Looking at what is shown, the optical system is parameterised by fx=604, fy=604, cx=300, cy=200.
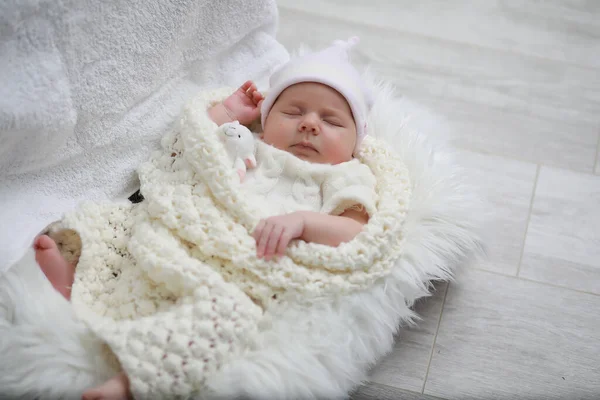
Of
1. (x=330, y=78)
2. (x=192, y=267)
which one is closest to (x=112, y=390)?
(x=192, y=267)

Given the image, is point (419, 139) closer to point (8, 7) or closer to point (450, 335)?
point (450, 335)

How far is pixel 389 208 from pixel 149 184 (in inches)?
17.1

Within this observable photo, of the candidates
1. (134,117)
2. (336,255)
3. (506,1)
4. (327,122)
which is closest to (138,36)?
(134,117)

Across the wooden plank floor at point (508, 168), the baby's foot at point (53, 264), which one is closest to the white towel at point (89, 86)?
the baby's foot at point (53, 264)

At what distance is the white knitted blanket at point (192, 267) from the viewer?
901mm

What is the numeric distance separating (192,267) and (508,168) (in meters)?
0.89

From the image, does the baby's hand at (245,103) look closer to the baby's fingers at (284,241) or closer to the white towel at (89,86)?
the white towel at (89,86)

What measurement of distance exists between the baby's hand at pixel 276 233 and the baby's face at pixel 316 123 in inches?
7.5

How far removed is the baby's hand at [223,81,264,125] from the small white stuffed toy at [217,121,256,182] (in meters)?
0.09

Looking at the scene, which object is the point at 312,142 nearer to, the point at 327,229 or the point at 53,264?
the point at 327,229

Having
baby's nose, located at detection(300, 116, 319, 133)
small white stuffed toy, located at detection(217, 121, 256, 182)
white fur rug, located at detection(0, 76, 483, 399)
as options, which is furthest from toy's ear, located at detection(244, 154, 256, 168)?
white fur rug, located at detection(0, 76, 483, 399)

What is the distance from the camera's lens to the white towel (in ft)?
2.96

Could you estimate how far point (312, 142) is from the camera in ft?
3.77

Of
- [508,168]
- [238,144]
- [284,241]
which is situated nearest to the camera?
[284,241]
